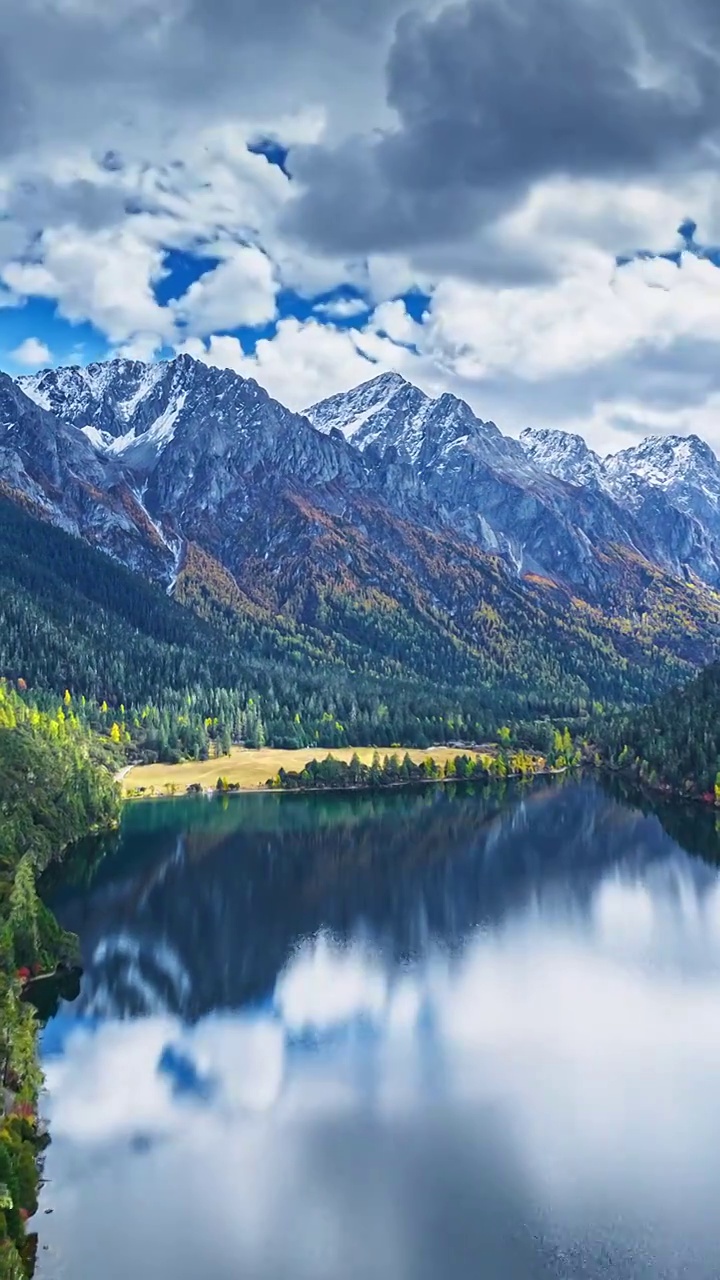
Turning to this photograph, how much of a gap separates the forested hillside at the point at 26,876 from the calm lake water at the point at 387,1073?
9.61ft

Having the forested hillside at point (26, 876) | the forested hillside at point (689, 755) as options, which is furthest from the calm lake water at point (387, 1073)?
the forested hillside at point (689, 755)

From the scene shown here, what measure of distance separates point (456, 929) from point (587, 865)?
1469 inches

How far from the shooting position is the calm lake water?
48.6 m

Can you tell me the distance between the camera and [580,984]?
285ft

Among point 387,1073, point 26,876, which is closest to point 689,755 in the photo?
point 387,1073

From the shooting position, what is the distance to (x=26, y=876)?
3243 inches

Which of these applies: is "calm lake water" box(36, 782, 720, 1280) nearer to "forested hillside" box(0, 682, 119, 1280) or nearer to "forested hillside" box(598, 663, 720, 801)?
"forested hillside" box(0, 682, 119, 1280)

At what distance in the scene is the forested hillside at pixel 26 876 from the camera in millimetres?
49188

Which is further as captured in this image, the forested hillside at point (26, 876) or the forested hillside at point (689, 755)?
the forested hillside at point (689, 755)

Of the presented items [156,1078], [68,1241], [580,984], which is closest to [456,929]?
[580,984]

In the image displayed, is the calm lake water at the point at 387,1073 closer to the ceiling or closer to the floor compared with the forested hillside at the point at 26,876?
closer to the floor

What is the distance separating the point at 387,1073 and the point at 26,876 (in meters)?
36.0

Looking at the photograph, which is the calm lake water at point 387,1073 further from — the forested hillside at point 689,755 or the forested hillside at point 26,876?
the forested hillside at point 689,755

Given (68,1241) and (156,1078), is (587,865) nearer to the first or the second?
(156,1078)
